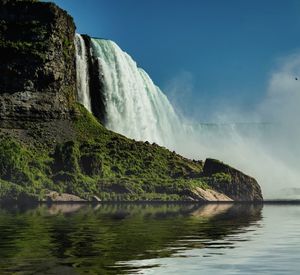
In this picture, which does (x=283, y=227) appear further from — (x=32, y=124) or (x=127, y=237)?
(x=32, y=124)

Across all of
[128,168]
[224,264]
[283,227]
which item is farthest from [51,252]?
[128,168]

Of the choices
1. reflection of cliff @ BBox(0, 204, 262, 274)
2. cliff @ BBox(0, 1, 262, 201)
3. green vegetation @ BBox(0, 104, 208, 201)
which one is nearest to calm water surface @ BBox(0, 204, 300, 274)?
reflection of cliff @ BBox(0, 204, 262, 274)

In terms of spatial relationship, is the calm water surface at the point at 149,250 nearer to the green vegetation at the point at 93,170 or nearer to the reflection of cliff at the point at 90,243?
the reflection of cliff at the point at 90,243

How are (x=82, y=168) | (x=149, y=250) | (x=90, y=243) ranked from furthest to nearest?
(x=82, y=168), (x=90, y=243), (x=149, y=250)

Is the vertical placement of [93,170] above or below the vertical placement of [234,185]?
above

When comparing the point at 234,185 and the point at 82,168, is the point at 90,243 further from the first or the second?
the point at 234,185

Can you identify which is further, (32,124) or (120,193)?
(32,124)

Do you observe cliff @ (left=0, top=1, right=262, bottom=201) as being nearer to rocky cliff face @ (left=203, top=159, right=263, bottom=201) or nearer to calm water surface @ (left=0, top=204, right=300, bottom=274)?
rocky cliff face @ (left=203, top=159, right=263, bottom=201)

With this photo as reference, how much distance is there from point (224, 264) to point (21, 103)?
16385 centimetres

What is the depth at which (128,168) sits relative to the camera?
19200 cm

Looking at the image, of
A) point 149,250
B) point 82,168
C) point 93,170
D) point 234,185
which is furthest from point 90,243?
point 234,185

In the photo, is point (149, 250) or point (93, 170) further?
point (93, 170)

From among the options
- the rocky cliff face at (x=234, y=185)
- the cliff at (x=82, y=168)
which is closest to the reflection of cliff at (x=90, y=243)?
the cliff at (x=82, y=168)

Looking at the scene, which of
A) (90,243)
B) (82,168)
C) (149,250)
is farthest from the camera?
(82,168)
